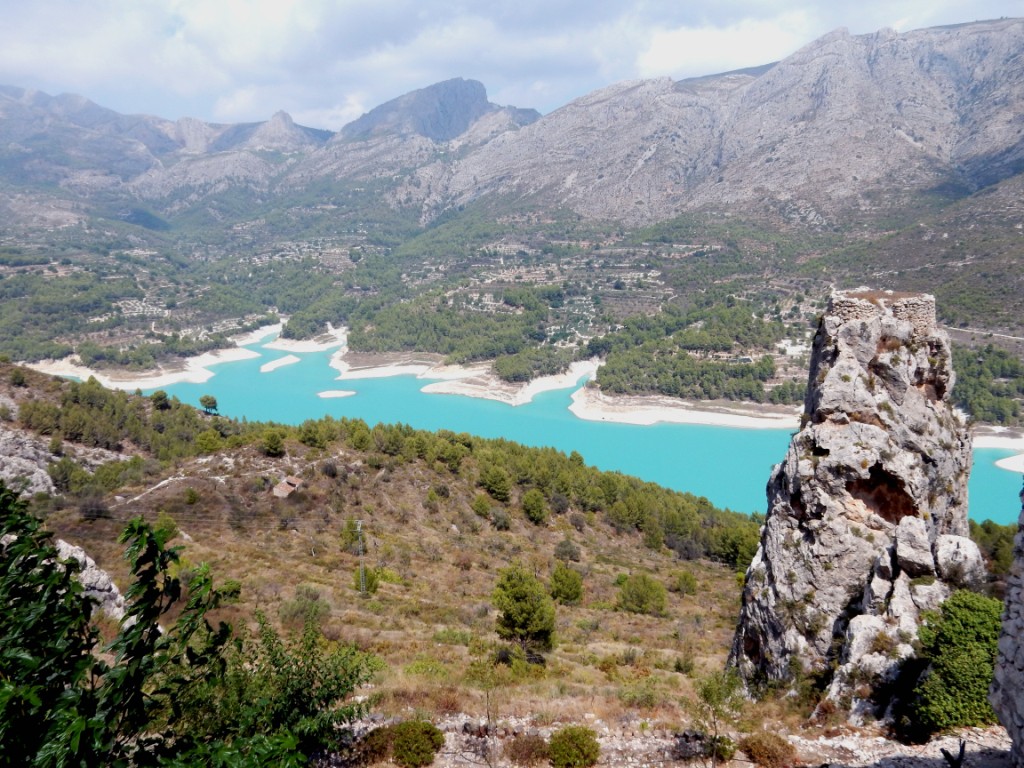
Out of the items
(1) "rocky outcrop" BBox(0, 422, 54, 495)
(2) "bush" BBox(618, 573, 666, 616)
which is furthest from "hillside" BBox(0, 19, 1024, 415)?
(1) "rocky outcrop" BBox(0, 422, 54, 495)

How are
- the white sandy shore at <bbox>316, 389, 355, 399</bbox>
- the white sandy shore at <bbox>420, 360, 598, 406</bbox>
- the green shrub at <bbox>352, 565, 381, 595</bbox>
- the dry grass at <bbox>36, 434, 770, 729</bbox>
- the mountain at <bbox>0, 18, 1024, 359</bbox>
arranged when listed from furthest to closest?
the mountain at <bbox>0, 18, 1024, 359</bbox> → the white sandy shore at <bbox>316, 389, 355, 399</bbox> → the white sandy shore at <bbox>420, 360, 598, 406</bbox> → the green shrub at <bbox>352, 565, 381, 595</bbox> → the dry grass at <bbox>36, 434, 770, 729</bbox>

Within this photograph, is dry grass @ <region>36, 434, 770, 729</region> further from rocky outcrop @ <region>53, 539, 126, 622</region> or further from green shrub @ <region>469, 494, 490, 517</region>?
rocky outcrop @ <region>53, 539, 126, 622</region>

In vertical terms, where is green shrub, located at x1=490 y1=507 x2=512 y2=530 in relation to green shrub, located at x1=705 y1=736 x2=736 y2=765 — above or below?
below

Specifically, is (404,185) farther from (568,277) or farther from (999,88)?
(999,88)

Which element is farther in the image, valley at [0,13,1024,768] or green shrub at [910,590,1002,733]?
valley at [0,13,1024,768]

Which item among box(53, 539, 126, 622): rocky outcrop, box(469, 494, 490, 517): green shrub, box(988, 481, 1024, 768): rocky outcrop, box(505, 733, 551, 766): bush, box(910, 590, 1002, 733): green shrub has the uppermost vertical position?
box(988, 481, 1024, 768): rocky outcrop

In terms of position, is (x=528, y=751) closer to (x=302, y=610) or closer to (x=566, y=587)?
(x=302, y=610)

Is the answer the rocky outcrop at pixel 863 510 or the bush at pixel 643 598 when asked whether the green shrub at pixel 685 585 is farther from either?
the rocky outcrop at pixel 863 510
